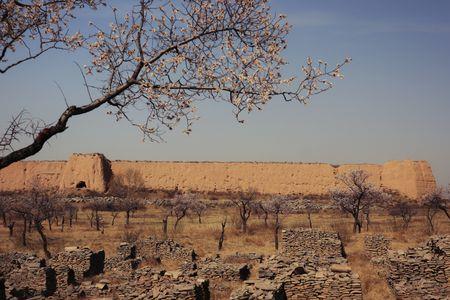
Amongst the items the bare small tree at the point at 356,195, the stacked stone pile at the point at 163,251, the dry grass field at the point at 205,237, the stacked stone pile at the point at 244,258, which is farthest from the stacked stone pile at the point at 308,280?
the bare small tree at the point at 356,195

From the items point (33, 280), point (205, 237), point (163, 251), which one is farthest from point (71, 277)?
point (205, 237)

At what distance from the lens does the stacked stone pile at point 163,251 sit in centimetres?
2527

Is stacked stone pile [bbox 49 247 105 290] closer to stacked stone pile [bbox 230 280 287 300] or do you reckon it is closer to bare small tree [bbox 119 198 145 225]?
stacked stone pile [bbox 230 280 287 300]

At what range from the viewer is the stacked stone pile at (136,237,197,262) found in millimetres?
25266

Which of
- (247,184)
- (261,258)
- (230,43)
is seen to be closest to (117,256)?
(261,258)

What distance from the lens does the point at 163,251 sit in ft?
86.1

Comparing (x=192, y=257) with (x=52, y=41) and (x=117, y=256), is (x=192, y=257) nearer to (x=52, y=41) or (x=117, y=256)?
(x=117, y=256)

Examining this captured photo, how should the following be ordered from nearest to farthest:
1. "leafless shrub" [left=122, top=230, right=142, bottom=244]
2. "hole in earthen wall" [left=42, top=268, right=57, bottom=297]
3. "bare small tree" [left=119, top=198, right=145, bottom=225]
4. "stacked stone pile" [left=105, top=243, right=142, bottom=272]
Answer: "hole in earthen wall" [left=42, top=268, right=57, bottom=297] → "stacked stone pile" [left=105, top=243, right=142, bottom=272] → "leafless shrub" [left=122, top=230, right=142, bottom=244] → "bare small tree" [left=119, top=198, right=145, bottom=225]

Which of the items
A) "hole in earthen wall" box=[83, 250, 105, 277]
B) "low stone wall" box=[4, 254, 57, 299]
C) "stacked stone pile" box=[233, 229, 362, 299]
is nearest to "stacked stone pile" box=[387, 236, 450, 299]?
"stacked stone pile" box=[233, 229, 362, 299]

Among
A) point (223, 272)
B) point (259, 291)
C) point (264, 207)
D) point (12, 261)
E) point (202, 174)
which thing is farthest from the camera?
point (202, 174)

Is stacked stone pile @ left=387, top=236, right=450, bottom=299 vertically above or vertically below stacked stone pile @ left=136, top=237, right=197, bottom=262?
above

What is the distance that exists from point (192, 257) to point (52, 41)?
17.8 metres

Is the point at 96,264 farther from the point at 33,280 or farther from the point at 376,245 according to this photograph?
the point at 376,245

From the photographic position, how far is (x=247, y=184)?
81875mm
